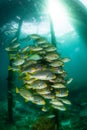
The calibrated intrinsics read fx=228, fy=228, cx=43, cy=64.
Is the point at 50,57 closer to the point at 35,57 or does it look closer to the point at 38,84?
the point at 35,57

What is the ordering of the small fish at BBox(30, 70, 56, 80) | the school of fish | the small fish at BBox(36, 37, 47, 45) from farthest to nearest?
the small fish at BBox(36, 37, 47, 45) < the school of fish < the small fish at BBox(30, 70, 56, 80)

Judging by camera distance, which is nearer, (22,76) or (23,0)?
(22,76)

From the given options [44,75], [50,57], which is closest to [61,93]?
[44,75]

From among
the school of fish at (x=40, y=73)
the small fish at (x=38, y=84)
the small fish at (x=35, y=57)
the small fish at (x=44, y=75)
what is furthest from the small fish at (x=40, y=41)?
the small fish at (x=38, y=84)

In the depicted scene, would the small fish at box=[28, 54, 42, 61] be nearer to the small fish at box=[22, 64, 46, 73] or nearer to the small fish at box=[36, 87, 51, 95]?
the small fish at box=[22, 64, 46, 73]

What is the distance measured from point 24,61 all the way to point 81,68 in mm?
32288

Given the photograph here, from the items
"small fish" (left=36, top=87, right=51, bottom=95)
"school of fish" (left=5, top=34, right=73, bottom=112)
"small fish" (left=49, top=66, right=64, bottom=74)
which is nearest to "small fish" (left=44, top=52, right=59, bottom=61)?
"school of fish" (left=5, top=34, right=73, bottom=112)

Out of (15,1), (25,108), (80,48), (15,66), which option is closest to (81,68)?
(80,48)

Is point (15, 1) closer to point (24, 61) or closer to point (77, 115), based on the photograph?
point (77, 115)

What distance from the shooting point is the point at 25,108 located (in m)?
17.0

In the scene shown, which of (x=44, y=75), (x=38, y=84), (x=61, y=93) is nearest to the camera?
(x=44, y=75)

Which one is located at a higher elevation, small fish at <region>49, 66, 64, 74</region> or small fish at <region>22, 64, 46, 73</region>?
small fish at <region>22, 64, 46, 73</region>

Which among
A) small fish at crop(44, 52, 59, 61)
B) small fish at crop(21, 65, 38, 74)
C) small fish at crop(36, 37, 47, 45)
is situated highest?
small fish at crop(36, 37, 47, 45)

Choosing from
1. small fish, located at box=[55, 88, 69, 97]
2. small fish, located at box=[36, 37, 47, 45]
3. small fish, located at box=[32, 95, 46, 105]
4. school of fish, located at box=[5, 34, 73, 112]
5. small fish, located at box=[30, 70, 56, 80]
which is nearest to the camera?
small fish, located at box=[30, 70, 56, 80]
